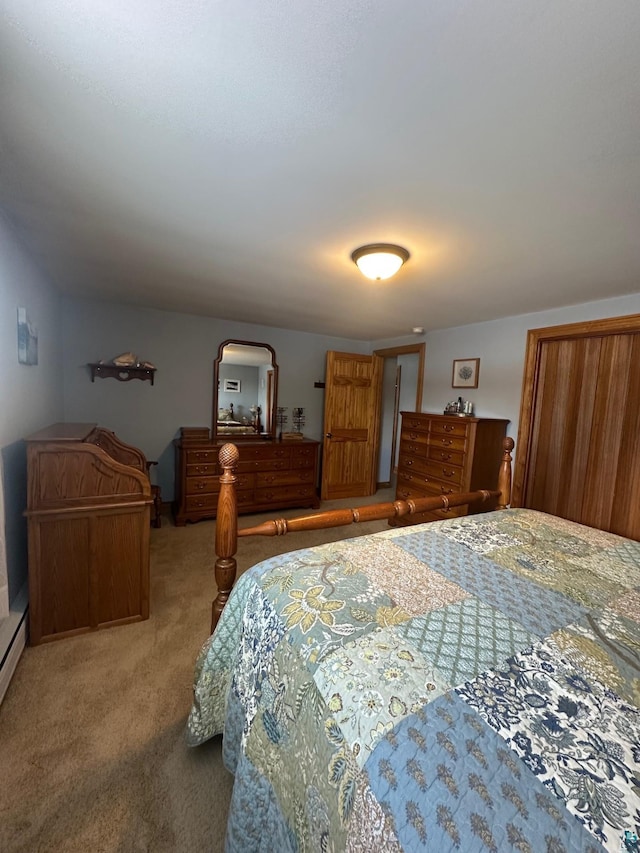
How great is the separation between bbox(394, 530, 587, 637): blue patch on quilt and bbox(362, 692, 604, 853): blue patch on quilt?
0.46 meters

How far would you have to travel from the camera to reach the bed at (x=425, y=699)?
57cm

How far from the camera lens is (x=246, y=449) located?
3.88 m

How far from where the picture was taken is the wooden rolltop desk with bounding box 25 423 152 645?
1.88 meters

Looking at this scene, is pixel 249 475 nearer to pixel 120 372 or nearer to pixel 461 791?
pixel 120 372

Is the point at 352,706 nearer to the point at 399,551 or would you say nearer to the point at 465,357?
the point at 399,551

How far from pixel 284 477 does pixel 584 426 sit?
3001 mm

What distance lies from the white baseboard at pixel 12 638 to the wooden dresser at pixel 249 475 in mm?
1710

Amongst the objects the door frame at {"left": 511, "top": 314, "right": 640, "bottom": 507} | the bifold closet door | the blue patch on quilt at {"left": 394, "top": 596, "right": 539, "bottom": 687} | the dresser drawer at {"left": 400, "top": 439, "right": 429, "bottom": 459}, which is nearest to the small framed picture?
the door frame at {"left": 511, "top": 314, "right": 640, "bottom": 507}

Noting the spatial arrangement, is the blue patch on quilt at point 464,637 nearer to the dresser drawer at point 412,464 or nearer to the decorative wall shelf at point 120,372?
the dresser drawer at point 412,464

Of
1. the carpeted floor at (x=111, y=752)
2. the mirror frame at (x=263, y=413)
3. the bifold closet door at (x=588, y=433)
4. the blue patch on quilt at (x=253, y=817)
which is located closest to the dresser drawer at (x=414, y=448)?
the bifold closet door at (x=588, y=433)

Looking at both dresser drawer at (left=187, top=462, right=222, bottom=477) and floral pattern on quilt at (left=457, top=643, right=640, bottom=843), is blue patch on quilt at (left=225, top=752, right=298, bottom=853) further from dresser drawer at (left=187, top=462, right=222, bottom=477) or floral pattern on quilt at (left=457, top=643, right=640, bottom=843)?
dresser drawer at (left=187, top=462, right=222, bottom=477)

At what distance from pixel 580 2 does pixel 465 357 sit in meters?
3.28

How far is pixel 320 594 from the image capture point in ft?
3.60

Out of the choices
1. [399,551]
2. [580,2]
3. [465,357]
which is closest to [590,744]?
[399,551]
